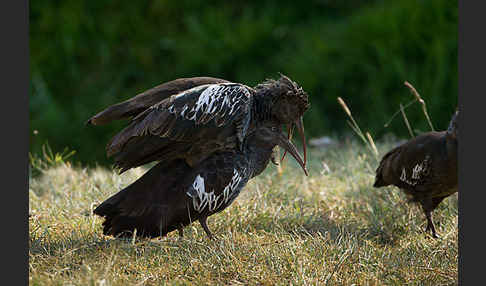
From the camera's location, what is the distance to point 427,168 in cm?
388

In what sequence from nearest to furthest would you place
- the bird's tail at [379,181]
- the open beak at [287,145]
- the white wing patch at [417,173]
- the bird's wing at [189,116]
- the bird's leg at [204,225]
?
the bird's wing at [189,116], the bird's leg at [204,225], the open beak at [287,145], the white wing patch at [417,173], the bird's tail at [379,181]

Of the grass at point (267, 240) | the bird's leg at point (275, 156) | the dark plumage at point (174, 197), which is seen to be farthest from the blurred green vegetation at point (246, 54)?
the dark plumage at point (174, 197)

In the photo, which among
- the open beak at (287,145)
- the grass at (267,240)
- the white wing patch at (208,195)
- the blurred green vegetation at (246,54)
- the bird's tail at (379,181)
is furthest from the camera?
the blurred green vegetation at (246,54)

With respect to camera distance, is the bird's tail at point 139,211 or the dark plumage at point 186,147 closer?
the dark plumage at point 186,147

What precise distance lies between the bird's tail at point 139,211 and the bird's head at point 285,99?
2.33ft

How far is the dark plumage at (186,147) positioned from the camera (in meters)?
3.22

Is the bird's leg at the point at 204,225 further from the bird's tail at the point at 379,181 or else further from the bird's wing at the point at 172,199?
the bird's tail at the point at 379,181

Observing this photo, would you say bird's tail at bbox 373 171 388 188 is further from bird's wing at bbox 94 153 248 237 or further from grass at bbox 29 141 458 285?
bird's wing at bbox 94 153 248 237

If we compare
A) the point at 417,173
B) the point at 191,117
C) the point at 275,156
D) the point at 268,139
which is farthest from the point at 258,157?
the point at 417,173

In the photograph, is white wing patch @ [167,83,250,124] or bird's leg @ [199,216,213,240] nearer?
white wing patch @ [167,83,250,124]

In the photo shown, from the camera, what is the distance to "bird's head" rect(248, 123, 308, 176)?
11.5 ft

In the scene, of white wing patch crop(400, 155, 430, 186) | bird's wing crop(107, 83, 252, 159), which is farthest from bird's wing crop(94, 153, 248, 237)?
white wing patch crop(400, 155, 430, 186)

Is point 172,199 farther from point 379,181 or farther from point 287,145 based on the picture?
point 379,181

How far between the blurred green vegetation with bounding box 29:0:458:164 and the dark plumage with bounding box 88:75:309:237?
3.63 m
